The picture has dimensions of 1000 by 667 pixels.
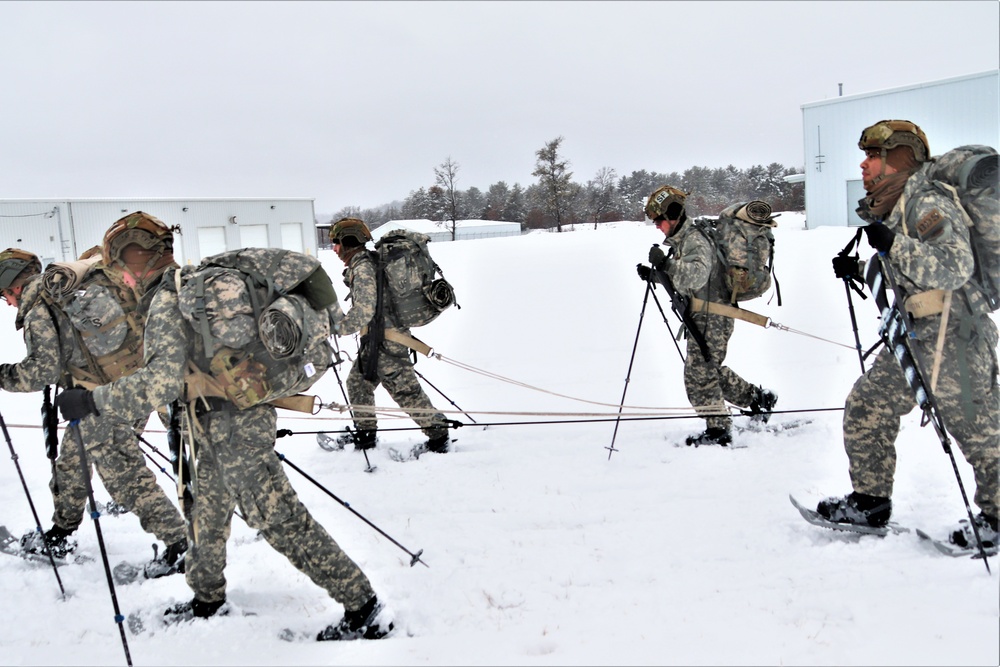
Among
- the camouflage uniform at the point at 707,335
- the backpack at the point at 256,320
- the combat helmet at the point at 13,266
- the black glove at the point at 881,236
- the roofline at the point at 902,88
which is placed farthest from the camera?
the roofline at the point at 902,88

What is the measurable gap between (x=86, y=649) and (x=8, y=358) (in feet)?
38.0


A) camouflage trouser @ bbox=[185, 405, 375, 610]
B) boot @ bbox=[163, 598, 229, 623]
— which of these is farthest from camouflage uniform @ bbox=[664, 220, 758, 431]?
boot @ bbox=[163, 598, 229, 623]

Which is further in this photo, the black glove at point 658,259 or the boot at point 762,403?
the boot at point 762,403

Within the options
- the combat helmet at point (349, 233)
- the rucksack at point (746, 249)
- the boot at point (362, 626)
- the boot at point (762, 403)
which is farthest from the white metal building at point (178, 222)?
the boot at point (362, 626)

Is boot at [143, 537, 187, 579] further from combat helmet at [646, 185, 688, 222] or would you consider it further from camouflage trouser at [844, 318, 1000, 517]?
combat helmet at [646, 185, 688, 222]

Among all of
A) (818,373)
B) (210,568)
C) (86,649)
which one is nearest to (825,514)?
(210,568)

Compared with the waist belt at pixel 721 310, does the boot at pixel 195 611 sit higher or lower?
lower

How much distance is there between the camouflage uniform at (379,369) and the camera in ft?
21.0

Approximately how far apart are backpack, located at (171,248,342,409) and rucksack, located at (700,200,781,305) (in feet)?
13.6

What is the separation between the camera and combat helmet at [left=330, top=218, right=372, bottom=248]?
6.74 meters

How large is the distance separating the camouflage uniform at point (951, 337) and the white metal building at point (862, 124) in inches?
893

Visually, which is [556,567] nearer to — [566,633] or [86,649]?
[566,633]

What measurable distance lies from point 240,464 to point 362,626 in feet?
3.51

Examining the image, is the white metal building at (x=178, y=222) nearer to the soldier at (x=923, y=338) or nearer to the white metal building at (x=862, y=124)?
the white metal building at (x=862, y=124)
